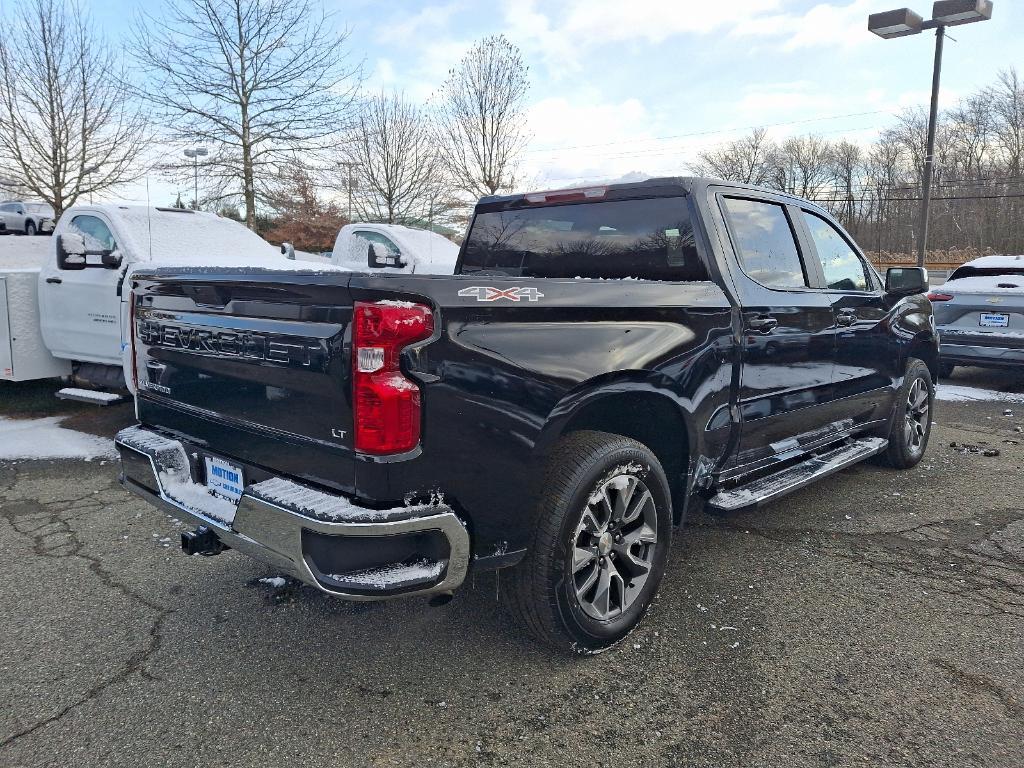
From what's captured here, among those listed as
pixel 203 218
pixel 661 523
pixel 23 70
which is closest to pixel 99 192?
pixel 23 70

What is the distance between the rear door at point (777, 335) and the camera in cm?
357

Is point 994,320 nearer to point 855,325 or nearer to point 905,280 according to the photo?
point 905,280

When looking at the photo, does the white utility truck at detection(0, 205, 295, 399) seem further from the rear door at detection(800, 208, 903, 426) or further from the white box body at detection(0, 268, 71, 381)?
the rear door at detection(800, 208, 903, 426)

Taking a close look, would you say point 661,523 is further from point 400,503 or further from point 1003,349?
point 1003,349

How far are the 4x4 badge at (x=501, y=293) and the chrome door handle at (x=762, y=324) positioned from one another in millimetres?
1373

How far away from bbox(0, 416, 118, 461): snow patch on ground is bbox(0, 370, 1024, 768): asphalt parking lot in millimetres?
1744

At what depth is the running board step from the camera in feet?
11.5

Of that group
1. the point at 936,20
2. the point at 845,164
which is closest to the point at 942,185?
the point at 845,164

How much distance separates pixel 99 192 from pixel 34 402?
1437cm

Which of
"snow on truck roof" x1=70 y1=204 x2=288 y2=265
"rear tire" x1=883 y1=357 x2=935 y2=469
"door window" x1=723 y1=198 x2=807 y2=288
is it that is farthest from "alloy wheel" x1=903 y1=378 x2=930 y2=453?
"snow on truck roof" x1=70 y1=204 x2=288 y2=265

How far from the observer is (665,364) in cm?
303

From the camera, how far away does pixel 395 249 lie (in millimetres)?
11086

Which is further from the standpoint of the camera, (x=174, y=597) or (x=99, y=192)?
(x=99, y=192)

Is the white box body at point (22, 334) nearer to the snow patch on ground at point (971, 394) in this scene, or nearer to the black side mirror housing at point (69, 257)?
the black side mirror housing at point (69, 257)
